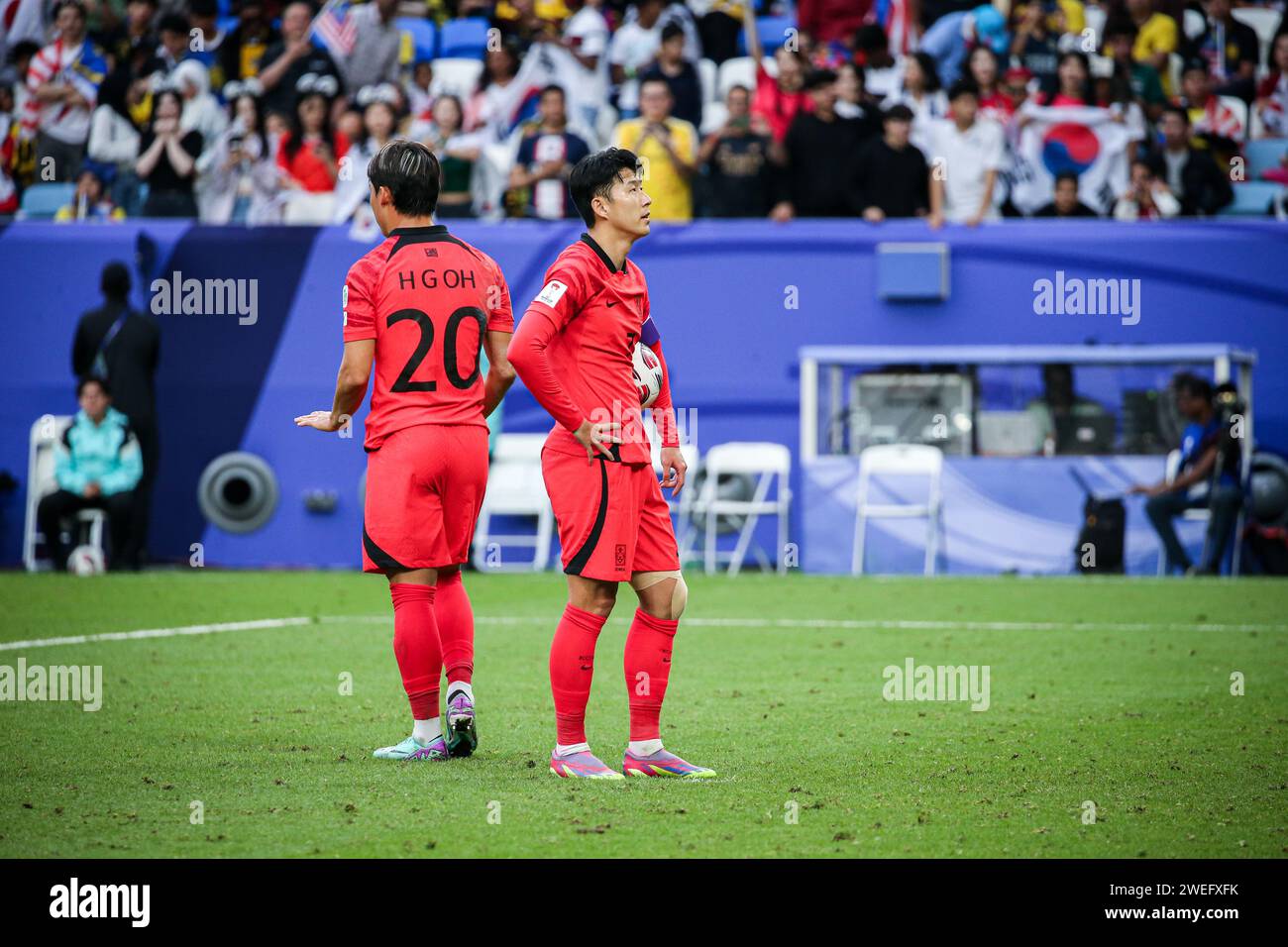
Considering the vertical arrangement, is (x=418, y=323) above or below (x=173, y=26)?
below

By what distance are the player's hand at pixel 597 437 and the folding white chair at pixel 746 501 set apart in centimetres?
1104

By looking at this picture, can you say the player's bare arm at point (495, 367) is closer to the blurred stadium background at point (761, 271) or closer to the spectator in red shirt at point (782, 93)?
the blurred stadium background at point (761, 271)

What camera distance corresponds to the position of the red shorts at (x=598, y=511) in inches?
234

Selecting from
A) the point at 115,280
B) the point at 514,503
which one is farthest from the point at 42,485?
the point at 514,503

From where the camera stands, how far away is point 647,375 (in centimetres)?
626

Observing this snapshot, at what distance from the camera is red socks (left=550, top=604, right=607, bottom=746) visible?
6.04m

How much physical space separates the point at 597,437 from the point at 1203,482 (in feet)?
37.9

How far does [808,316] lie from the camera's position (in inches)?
694

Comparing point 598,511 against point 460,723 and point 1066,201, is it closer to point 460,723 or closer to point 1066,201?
point 460,723

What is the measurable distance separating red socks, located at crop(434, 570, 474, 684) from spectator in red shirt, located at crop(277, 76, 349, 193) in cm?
1206

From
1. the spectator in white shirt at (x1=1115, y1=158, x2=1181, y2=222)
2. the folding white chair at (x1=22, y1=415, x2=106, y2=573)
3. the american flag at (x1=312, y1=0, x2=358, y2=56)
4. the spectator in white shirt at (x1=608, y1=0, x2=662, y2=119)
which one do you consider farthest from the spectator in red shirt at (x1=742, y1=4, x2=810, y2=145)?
the folding white chair at (x1=22, y1=415, x2=106, y2=573)

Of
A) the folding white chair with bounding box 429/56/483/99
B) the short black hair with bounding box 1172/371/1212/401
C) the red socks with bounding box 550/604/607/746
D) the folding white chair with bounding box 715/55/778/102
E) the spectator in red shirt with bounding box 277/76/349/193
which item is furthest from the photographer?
the folding white chair with bounding box 429/56/483/99

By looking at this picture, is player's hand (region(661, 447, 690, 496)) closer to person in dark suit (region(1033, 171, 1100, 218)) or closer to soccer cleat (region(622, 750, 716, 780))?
soccer cleat (region(622, 750, 716, 780))

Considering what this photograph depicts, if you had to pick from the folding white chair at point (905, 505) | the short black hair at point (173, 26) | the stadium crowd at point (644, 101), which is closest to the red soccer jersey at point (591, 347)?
the folding white chair at point (905, 505)
